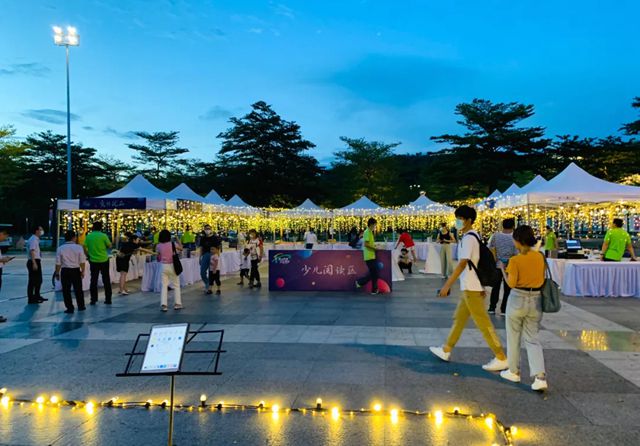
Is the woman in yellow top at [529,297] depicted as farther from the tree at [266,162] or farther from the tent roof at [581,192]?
the tree at [266,162]

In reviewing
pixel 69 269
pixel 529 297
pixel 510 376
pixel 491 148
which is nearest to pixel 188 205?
pixel 69 269

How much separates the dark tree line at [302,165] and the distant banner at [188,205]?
25.1 meters

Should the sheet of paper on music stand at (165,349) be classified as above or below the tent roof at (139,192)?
below

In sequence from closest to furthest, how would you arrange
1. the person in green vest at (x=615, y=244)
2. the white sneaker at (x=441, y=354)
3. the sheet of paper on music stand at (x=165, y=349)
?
the sheet of paper on music stand at (x=165, y=349), the white sneaker at (x=441, y=354), the person in green vest at (x=615, y=244)

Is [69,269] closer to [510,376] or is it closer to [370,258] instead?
[370,258]

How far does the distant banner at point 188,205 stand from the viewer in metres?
17.2

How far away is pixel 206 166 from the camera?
48094 mm

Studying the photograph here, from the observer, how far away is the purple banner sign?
36.7 ft

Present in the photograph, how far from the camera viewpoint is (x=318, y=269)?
1132 cm

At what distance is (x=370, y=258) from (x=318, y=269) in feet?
4.69

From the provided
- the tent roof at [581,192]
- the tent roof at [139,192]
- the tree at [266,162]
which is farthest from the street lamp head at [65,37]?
the tent roof at [581,192]

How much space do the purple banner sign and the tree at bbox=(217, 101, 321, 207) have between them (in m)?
34.9

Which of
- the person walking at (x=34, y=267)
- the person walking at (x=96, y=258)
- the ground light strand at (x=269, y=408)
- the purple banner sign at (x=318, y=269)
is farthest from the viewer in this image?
the purple banner sign at (x=318, y=269)

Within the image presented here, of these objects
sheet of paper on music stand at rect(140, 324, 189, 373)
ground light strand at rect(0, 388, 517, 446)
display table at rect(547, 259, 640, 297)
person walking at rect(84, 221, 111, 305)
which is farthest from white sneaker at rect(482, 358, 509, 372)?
person walking at rect(84, 221, 111, 305)
